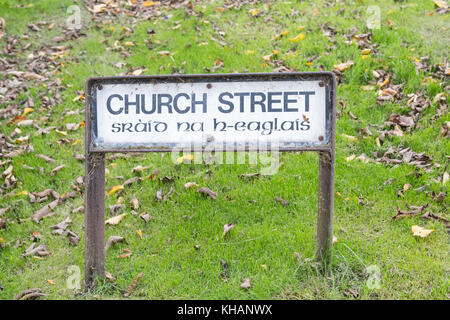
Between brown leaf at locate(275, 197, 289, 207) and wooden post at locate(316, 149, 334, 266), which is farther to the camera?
brown leaf at locate(275, 197, 289, 207)

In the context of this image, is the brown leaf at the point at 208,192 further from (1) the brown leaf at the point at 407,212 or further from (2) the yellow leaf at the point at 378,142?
(2) the yellow leaf at the point at 378,142

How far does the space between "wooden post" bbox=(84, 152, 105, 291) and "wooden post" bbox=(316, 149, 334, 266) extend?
1.41m

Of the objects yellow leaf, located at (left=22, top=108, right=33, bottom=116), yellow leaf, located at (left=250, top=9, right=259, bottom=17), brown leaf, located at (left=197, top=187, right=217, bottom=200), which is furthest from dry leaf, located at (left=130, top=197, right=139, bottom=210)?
yellow leaf, located at (left=250, top=9, right=259, bottom=17)

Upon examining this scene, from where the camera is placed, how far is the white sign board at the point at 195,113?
109 inches

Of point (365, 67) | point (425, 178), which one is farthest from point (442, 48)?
point (425, 178)

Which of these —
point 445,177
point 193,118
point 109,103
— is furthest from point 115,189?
point 445,177

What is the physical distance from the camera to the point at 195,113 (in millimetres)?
2818

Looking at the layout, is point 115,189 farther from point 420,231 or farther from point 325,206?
point 420,231

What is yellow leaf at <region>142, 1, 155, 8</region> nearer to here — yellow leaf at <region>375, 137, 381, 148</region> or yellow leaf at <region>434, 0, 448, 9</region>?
yellow leaf at <region>434, 0, 448, 9</region>

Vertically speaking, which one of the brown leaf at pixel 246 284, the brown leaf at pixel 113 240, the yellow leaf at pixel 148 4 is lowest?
the brown leaf at pixel 246 284

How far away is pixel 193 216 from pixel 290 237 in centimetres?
82

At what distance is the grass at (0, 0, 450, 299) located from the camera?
287 centimetres

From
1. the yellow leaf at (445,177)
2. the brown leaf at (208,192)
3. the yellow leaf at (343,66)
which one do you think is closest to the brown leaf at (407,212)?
the yellow leaf at (445,177)

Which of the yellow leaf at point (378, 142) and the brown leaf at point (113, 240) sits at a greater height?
the yellow leaf at point (378, 142)
